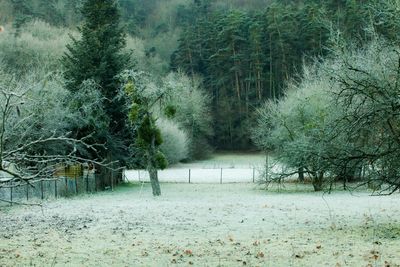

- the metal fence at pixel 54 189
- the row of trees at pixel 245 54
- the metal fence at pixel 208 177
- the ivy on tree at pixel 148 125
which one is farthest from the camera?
the row of trees at pixel 245 54

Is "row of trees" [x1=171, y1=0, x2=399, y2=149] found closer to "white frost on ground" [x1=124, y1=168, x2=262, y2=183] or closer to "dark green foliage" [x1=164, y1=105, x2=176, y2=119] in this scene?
"white frost on ground" [x1=124, y1=168, x2=262, y2=183]

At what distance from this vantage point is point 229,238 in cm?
1241

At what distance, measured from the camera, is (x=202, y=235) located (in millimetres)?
13055

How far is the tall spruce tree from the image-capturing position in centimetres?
3195

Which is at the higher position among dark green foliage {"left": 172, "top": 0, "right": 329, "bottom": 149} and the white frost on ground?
dark green foliage {"left": 172, "top": 0, "right": 329, "bottom": 149}

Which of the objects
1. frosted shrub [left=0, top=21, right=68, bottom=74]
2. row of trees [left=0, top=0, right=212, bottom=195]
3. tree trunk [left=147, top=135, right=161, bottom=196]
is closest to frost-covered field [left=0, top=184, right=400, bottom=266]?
tree trunk [left=147, top=135, right=161, bottom=196]

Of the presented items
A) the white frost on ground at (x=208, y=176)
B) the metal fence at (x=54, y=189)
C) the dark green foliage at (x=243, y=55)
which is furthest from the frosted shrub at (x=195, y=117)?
the metal fence at (x=54, y=189)

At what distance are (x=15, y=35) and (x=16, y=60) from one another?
4015 mm

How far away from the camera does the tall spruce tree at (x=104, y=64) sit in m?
32.0

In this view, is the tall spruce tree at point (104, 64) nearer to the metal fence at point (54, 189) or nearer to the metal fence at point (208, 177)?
the metal fence at point (54, 189)

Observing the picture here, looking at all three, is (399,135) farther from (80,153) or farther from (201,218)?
(80,153)

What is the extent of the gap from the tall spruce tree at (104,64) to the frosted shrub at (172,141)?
15.2 meters

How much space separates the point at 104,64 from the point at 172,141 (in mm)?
20892

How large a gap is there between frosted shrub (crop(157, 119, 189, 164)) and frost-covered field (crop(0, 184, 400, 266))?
99.3ft
